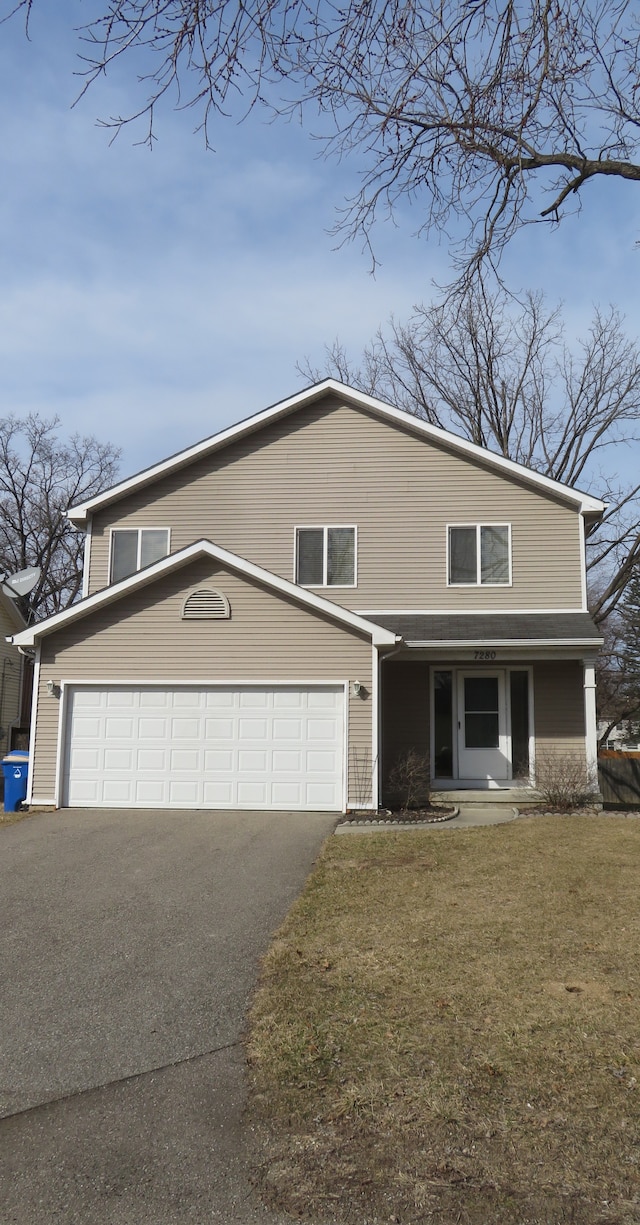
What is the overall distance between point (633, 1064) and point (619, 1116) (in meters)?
0.61

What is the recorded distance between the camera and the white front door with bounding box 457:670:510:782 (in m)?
16.9

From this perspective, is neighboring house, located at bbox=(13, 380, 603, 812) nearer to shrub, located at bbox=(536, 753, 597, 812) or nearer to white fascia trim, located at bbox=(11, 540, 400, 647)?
white fascia trim, located at bbox=(11, 540, 400, 647)

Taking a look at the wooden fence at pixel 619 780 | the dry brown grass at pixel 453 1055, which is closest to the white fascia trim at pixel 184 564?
the dry brown grass at pixel 453 1055

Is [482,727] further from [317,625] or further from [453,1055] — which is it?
[453,1055]

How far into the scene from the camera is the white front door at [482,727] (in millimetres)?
16938

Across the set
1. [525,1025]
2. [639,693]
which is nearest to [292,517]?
[525,1025]

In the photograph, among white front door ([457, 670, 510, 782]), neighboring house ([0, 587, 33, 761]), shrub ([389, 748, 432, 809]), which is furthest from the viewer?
neighboring house ([0, 587, 33, 761])

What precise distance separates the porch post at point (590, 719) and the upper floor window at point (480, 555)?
2.30m

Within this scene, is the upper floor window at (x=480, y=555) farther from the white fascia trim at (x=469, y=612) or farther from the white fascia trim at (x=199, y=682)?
the white fascia trim at (x=199, y=682)

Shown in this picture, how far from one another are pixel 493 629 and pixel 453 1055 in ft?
38.6

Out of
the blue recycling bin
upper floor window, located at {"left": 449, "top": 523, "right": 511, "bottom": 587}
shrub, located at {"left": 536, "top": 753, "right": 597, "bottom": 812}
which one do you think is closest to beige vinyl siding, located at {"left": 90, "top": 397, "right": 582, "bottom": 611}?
upper floor window, located at {"left": 449, "top": 523, "right": 511, "bottom": 587}

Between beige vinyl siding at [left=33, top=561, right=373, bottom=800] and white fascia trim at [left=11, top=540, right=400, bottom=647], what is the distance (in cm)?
18

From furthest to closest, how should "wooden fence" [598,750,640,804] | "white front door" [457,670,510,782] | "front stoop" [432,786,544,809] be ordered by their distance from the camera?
"wooden fence" [598,750,640,804] → "white front door" [457,670,510,782] → "front stoop" [432,786,544,809]

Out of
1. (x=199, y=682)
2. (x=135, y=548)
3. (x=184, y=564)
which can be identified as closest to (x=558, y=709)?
(x=199, y=682)
